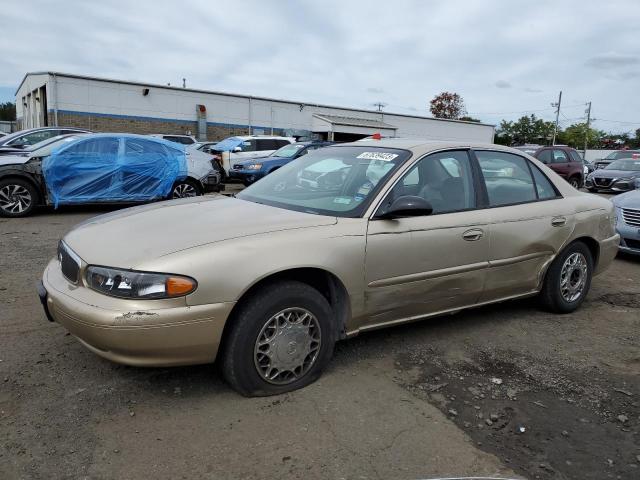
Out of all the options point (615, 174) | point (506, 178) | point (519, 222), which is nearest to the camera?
point (519, 222)

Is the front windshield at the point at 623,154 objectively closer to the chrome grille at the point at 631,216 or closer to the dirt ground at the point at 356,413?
the chrome grille at the point at 631,216

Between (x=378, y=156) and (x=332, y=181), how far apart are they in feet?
1.30

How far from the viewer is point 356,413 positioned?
9.86ft

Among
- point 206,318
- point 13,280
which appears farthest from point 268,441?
point 13,280

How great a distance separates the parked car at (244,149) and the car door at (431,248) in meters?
14.1

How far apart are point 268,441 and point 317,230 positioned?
124 centimetres

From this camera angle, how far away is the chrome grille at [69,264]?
302 cm

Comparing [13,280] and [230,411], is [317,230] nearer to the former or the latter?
[230,411]

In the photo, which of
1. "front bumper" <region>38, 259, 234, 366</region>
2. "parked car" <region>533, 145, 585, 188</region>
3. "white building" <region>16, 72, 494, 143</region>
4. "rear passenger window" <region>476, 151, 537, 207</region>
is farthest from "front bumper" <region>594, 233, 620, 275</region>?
"white building" <region>16, 72, 494, 143</region>

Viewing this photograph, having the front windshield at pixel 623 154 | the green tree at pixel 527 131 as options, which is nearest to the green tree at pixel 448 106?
the green tree at pixel 527 131

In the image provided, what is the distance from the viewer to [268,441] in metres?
2.71

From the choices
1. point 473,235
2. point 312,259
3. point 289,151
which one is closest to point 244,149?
point 289,151

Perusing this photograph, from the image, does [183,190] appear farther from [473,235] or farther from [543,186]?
[473,235]

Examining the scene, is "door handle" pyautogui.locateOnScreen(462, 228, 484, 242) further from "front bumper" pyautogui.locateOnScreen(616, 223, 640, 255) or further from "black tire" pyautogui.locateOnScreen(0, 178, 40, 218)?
"black tire" pyautogui.locateOnScreen(0, 178, 40, 218)
